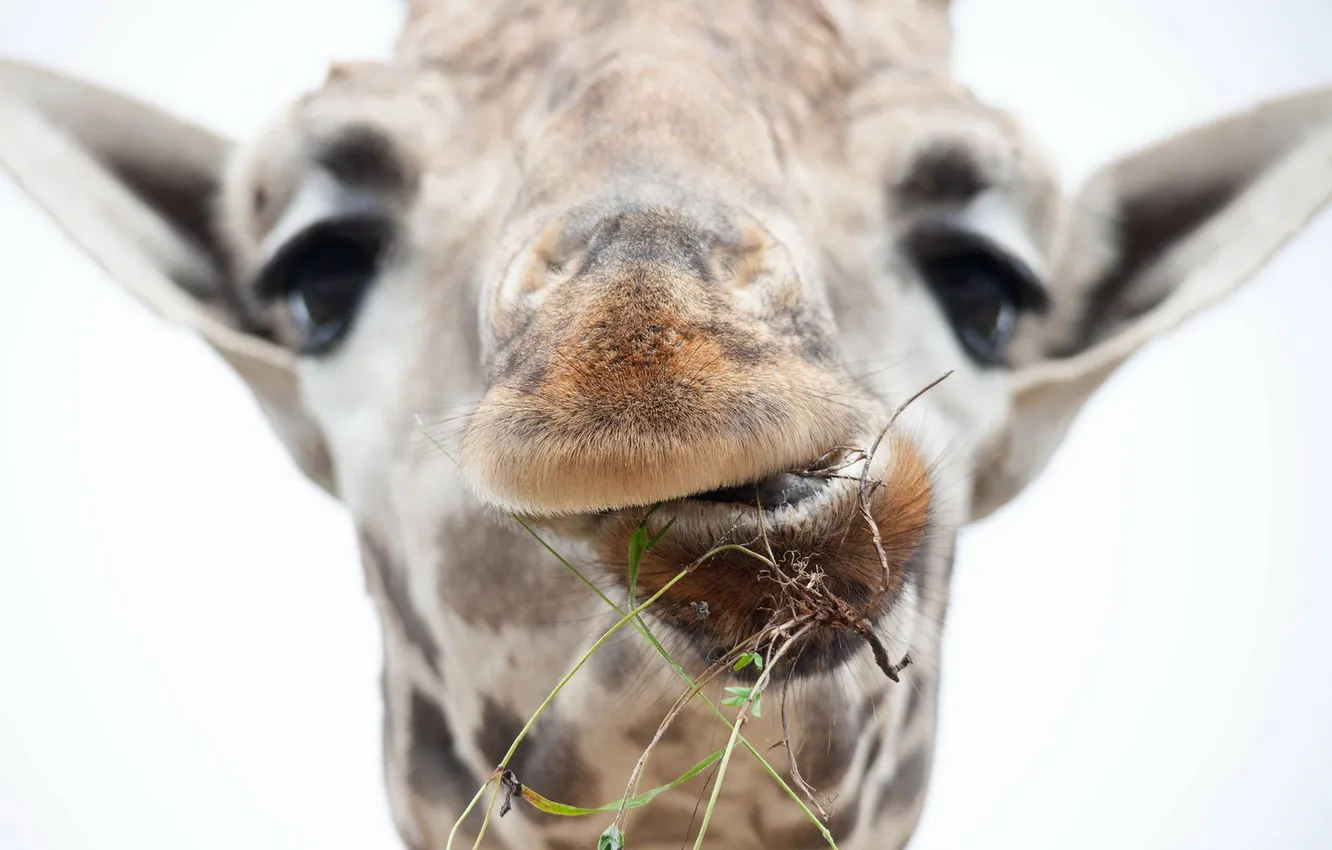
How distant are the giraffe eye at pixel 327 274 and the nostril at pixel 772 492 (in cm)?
92

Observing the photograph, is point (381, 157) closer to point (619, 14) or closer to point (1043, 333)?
point (619, 14)

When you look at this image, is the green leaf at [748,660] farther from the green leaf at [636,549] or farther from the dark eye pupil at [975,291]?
the dark eye pupil at [975,291]

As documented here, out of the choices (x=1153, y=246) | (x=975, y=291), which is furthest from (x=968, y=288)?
(x=1153, y=246)

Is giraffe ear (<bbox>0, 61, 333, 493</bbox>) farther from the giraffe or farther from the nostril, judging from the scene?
the nostril

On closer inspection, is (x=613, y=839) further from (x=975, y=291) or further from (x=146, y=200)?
(x=146, y=200)

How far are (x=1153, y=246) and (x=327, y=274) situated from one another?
4.94 feet

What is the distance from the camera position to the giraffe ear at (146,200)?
2.02 meters

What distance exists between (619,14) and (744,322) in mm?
835

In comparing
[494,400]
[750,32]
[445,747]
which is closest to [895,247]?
[750,32]

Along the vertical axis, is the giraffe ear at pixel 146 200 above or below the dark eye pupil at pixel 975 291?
above

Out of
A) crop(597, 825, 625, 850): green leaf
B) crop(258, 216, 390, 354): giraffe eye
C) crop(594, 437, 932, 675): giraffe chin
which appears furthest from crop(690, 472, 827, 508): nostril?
crop(258, 216, 390, 354): giraffe eye

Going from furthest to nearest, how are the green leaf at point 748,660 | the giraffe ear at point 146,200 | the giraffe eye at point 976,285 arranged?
the giraffe ear at point 146,200
the giraffe eye at point 976,285
the green leaf at point 748,660

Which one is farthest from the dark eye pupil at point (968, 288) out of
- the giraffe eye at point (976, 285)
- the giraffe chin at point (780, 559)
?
the giraffe chin at point (780, 559)

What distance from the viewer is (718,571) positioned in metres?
1.20
